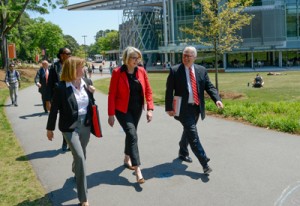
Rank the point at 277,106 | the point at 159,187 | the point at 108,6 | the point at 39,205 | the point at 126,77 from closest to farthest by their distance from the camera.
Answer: the point at 39,205 → the point at 159,187 → the point at 126,77 → the point at 277,106 → the point at 108,6

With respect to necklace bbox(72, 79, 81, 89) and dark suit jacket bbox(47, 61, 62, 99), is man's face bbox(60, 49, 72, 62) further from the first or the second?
necklace bbox(72, 79, 81, 89)

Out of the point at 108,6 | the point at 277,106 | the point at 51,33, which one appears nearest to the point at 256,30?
the point at 108,6

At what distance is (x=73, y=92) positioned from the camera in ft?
14.7

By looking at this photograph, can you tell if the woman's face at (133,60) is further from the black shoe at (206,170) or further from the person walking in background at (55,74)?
the person walking in background at (55,74)

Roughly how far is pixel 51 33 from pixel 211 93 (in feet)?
244

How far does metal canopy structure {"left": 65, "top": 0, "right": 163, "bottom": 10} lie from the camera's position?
5738 centimetres

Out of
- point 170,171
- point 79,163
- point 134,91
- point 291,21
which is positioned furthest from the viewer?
point 291,21

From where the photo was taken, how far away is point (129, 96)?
17.2ft

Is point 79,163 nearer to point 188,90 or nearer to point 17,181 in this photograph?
point 17,181

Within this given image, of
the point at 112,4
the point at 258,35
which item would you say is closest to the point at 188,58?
the point at 258,35

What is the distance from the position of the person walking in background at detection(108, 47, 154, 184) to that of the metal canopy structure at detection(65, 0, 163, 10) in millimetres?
52525

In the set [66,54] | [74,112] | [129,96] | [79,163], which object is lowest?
[79,163]

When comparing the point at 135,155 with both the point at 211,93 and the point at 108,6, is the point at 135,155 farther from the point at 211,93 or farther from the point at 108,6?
the point at 108,6

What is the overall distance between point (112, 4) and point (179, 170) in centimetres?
5678
